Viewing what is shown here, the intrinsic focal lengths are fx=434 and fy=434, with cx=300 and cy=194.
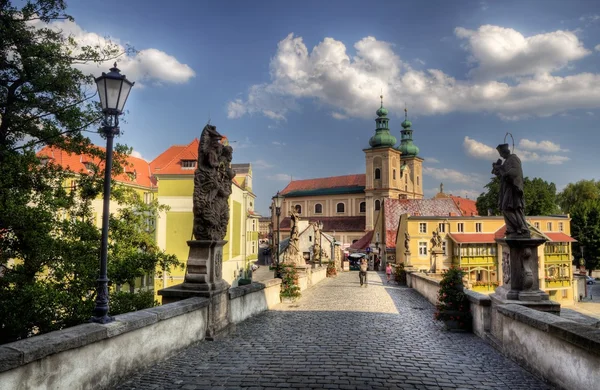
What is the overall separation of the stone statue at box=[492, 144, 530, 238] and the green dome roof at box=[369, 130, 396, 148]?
8220cm

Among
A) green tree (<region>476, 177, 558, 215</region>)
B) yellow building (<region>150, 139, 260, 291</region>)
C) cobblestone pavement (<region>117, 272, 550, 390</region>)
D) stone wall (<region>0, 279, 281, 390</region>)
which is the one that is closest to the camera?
stone wall (<region>0, 279, 281, 390</region>)

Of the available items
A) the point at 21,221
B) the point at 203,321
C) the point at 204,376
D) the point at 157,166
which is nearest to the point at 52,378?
the point at 204,376

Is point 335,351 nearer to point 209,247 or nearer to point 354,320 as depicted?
point 209,247

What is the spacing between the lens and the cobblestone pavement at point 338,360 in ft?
18.0

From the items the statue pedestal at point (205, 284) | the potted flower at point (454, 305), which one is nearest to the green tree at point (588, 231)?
the potted flower at point (454, 305)

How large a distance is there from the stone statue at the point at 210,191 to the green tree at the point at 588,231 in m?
56.0

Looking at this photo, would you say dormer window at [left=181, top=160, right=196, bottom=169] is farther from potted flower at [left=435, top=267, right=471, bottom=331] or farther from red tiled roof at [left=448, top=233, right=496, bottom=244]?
red tiled roof at [left=448, top=233, right=496, bottom=244]

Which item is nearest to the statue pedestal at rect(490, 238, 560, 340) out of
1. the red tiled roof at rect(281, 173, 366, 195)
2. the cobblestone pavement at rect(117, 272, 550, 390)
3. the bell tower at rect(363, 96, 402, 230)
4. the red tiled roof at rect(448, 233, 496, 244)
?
the cobblestone pavement at rect(117, 272, 550, 390)

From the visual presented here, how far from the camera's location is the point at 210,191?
8.66m

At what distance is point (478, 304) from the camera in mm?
8742

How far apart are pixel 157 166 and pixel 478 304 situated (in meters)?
33.6

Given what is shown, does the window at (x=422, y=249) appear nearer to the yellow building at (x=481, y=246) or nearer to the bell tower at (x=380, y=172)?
the yellow building at (x=481, y=246)

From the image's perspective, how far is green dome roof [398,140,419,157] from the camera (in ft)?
321

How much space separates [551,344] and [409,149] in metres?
96.3
